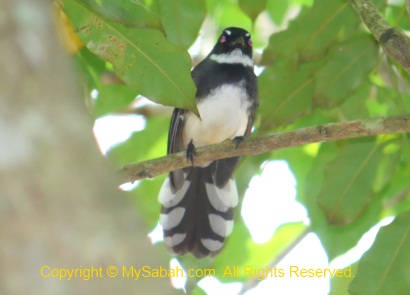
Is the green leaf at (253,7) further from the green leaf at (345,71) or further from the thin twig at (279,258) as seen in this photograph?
the thin twig at (279,258)

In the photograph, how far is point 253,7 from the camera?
4.10 meters

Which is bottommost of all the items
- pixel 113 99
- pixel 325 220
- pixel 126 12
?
pixel 325 220

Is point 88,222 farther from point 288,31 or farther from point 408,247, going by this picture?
point 288,31

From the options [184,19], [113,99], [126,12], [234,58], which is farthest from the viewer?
[234,58]

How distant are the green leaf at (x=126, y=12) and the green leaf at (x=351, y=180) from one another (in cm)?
145

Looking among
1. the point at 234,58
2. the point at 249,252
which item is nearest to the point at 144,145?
the point at 234,58

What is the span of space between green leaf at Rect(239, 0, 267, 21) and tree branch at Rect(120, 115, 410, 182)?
2.66ft

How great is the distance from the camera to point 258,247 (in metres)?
5.63

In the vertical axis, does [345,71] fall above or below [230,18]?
below

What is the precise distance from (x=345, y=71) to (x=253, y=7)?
63 cm

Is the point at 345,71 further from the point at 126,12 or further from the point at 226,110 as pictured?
the point at 126,12

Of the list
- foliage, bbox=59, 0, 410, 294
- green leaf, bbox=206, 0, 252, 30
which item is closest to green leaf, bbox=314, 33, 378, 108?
foliage, bbox=59, 0, 410, 294

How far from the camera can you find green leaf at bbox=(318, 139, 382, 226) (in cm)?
409

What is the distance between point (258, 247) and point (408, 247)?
6.79 feet
